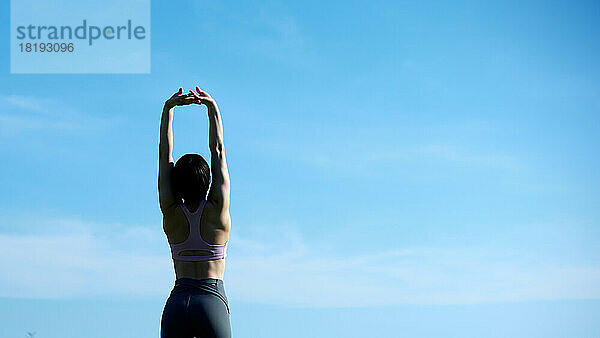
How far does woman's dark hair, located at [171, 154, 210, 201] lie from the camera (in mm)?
5043

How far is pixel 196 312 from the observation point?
4949mm

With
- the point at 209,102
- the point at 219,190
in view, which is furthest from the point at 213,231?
the point at 209,102

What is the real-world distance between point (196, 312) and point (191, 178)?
0.83 metres

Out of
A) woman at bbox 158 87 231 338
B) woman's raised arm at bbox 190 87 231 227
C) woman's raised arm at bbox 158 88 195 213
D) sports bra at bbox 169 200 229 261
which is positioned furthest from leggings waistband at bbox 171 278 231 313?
woman's raised arm at bbox 158 88 195 213

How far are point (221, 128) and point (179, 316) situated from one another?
4.21 feet

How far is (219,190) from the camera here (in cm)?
508

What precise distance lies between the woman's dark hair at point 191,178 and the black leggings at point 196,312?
0.54 m

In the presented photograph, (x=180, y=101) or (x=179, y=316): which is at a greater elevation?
(x=180, y=101)

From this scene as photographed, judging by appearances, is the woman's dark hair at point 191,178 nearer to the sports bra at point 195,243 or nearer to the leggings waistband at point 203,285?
the sports bra at point 195,243

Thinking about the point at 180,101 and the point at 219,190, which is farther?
the point at 180,101

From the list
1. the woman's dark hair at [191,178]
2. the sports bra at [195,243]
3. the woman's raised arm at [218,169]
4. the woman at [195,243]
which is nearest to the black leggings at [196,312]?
the woman at [195,243]

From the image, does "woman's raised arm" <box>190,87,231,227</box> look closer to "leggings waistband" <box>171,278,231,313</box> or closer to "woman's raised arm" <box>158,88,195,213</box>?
"woman's raised arm" <box>158,88,195,213</box>

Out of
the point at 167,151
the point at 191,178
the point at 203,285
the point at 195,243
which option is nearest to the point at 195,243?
the point at 195,243

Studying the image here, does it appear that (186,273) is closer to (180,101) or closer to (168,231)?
(168,231)
